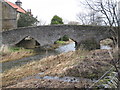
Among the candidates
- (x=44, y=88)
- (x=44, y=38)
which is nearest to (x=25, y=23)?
(x=44, y=38)

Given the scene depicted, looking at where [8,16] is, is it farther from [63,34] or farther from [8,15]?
[63,34]

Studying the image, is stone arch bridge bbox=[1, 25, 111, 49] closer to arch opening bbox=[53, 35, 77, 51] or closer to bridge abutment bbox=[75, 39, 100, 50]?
bridge abutment bbox=[75, 39, 100, 50]

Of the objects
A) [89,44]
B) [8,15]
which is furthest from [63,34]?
[8,15]

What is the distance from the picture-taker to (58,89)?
5.94m

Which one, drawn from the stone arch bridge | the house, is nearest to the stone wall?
the house

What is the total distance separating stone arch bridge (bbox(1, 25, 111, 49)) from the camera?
2209 cm

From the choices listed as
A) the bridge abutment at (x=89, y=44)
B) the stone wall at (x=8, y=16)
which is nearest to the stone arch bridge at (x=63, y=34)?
the bridge abutment at (x=89, y=44)

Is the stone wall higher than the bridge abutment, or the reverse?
the stone wall

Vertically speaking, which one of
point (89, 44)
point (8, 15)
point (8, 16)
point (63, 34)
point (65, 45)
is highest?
point (8, 15)

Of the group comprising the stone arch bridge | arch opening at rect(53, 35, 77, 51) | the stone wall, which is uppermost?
the stone wall

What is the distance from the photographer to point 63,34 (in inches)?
890

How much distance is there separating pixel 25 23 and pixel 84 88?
26.9 meters

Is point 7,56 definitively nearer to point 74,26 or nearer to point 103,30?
point 74,26

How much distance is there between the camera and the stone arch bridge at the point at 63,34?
2209 cm
